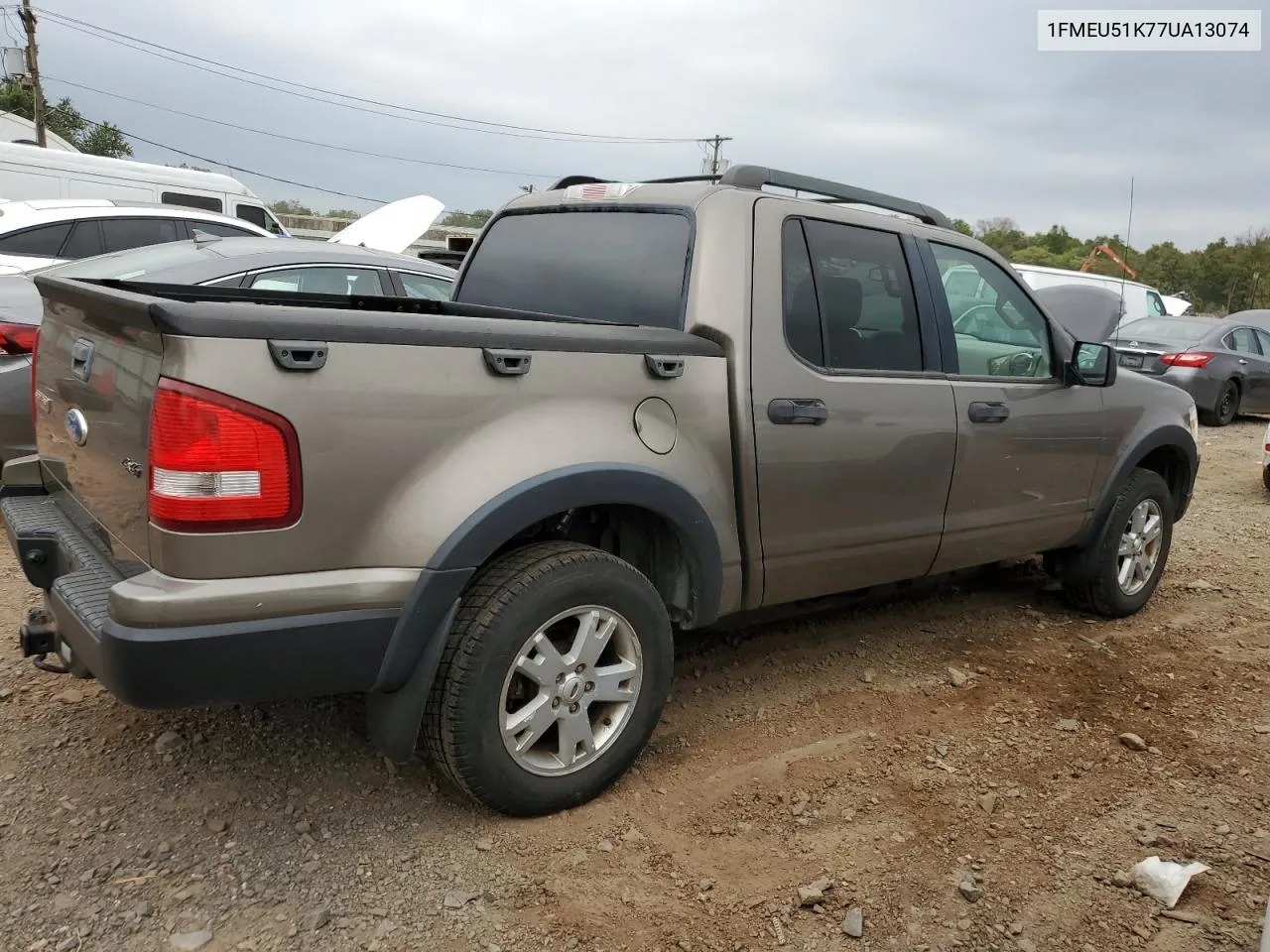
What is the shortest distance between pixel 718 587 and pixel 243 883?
1.55 metres

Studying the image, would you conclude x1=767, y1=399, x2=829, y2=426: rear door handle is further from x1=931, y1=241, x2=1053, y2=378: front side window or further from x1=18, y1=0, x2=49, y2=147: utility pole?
x1=18, y1=0, x2=49, y2=147: utility pole

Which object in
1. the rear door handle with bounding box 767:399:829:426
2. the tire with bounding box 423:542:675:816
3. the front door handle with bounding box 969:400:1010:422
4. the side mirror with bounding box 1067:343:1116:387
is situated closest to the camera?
the tire with bounding box 423:542:675:816

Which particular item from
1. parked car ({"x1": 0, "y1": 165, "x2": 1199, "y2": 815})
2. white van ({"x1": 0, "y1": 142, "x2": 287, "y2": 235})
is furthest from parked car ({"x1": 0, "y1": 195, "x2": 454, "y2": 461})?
white van ({"x1": 0, "y1": 142, "x2": 287, "y2": 235})

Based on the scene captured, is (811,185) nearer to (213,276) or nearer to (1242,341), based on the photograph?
(213,276)

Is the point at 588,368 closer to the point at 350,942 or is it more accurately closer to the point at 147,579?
the point at 147,579

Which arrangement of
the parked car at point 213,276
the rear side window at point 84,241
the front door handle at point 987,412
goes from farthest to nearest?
the rear side window at point 84,241 < the parked car at point 213,276 < the front door handle at point 987,412

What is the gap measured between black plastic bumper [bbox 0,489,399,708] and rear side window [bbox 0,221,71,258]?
21.3 ft

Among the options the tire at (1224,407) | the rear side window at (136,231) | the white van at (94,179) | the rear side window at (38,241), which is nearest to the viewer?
the rear side window at (38,241)

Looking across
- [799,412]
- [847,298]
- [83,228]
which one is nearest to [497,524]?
[799,412]

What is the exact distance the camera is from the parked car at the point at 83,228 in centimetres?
771

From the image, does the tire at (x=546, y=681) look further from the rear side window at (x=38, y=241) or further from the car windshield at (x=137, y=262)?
the rear side window at (x=38, y=241)

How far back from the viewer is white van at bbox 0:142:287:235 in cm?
1162

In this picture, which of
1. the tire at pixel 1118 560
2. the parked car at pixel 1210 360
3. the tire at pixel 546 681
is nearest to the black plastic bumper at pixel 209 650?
the tire at pixel 546 681

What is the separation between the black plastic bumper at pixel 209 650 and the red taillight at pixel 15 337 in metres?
2.89
